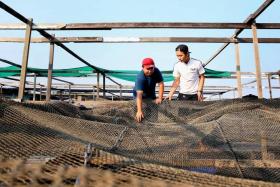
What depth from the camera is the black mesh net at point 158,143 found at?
5.78ft

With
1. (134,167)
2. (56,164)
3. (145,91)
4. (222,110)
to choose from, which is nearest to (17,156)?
(56,164)

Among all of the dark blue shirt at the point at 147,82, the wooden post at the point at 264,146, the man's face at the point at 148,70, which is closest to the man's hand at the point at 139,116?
the dark blue shirt at the point at 147,82

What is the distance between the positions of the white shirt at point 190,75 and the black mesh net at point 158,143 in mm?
1026

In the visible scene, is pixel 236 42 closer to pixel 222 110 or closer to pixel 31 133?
pixel 222 110

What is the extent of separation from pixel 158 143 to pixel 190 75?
6.82 feet

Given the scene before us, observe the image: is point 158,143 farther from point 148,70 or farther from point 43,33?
point 43,33

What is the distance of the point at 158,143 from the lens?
295 cm

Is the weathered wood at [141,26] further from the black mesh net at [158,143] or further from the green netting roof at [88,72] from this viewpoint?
the green netting roof at [88,72]

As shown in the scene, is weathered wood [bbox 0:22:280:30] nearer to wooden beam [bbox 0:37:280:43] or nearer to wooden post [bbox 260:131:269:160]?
wooden beam [bbox 0:37:280:43]

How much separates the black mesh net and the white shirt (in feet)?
→ 3.37

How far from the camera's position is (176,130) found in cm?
324

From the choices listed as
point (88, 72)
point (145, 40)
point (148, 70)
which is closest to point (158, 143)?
point (148, 70)

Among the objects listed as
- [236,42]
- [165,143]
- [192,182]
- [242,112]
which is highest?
[236,42]

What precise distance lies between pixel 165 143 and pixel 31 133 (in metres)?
1.26
